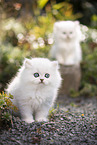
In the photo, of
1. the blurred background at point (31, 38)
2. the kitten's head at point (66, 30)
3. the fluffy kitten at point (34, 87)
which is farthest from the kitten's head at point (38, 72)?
the blurred background at point (31, 38)

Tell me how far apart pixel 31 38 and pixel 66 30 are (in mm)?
3323

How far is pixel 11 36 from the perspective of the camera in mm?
10133

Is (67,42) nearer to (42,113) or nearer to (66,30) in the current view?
(66,30)

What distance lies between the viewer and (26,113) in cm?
356

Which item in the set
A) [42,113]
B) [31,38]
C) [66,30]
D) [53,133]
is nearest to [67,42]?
[66,30]

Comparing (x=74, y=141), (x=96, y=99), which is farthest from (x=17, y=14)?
(x=74, y=141)

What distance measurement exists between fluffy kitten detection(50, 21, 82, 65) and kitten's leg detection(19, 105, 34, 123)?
3920mm

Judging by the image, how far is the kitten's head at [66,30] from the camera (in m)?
6.78

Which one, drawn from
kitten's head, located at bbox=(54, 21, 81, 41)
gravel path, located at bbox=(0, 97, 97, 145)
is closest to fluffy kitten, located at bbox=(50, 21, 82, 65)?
kitten's head, located at bbox=(54, 21, 81, 41)

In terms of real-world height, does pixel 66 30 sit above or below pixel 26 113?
above

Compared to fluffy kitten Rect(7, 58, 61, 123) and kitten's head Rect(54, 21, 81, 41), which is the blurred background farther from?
fluffy kitten Rect(7, 58, 61, 123)

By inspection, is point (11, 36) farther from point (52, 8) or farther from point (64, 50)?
point (64, 50)

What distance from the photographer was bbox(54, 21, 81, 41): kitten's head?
6.78 meters

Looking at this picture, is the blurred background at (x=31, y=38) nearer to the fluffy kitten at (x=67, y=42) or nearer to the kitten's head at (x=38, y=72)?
the fluffy kitten at (x=67, y=42)
